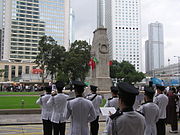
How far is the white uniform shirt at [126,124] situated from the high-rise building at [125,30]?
505ft

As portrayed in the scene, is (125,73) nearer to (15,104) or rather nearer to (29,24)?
(15,104)

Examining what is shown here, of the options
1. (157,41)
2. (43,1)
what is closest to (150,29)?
(157,41)

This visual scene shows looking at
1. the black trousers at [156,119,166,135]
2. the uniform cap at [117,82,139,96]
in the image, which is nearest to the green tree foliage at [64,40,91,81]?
Result: the black trousers at [156,119,166,135]

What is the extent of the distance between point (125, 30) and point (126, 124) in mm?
162469

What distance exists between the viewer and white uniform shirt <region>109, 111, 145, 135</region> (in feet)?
9.28

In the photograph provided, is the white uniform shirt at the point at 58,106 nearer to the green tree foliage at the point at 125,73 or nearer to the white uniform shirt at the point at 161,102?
the white uniform shirt at the point at 161,102

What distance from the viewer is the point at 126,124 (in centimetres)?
284

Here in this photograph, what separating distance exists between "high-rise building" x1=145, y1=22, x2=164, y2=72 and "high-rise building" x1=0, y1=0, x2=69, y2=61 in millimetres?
90304

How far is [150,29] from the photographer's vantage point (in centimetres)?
18212

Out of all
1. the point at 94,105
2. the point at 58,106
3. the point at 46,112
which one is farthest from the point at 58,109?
the point at 94,105

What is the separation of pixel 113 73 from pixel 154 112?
67299mm

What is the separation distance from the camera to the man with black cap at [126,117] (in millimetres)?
2824

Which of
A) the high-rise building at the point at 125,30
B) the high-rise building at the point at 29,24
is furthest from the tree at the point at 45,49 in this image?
the high-rise building at the point at 125,30

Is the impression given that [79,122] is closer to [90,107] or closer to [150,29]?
[90,107]
